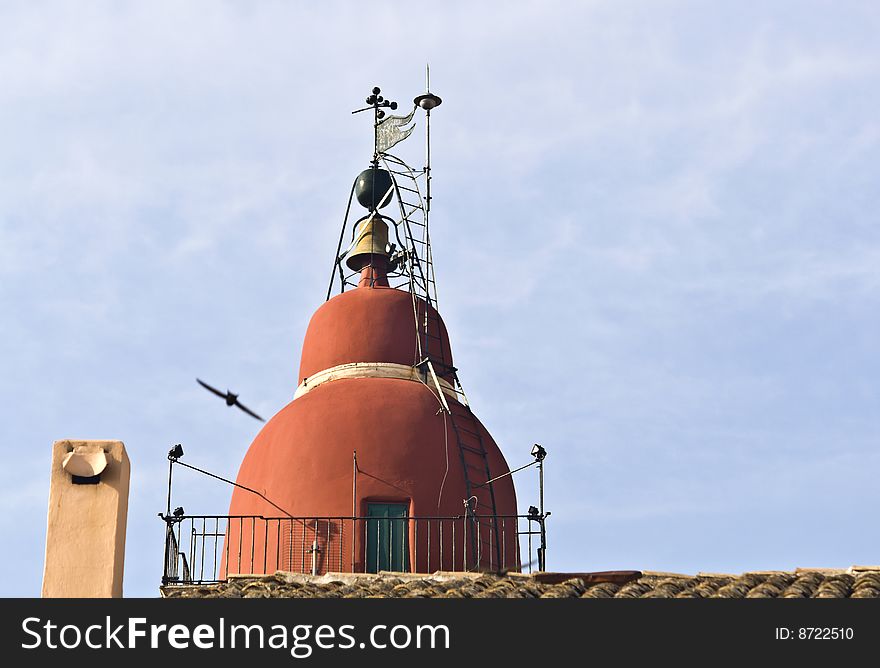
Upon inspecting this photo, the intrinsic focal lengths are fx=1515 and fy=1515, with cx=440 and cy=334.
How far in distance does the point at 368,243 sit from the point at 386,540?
5.08m

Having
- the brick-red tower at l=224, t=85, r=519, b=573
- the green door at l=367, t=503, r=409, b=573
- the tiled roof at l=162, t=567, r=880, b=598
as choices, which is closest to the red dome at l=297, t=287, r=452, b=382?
the brick-red tower at l=224, t=85, r=519, b=573

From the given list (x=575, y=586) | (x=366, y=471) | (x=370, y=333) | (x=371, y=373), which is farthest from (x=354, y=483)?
(x=575, y=586)

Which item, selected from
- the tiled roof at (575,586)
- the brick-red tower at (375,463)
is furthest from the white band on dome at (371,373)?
the tiled roof at (575,586)

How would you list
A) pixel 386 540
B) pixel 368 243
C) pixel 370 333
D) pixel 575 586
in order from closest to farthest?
pixel 575 586 < pixel 386 540 < pixel 370 333 < pixel 368 243

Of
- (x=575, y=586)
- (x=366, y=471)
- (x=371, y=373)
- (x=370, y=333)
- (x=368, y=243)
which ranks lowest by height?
(x=575, y=586)

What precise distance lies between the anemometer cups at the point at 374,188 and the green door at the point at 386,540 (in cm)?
539

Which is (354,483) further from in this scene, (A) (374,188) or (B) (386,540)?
(A) (374,188)

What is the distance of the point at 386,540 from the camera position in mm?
18031

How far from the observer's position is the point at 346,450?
18625mm

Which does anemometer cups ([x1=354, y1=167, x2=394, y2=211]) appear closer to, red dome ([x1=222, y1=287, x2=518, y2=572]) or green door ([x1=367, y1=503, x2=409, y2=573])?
red dome ([x1=222, y1=287, x2=518, y2=572])

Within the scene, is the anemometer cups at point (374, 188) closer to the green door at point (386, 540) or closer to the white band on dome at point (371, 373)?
the white band on dome at point (371, 373)

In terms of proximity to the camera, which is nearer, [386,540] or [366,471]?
[386,540]

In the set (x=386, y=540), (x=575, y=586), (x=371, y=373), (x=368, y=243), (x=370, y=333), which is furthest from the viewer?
(x=368, y=243)
